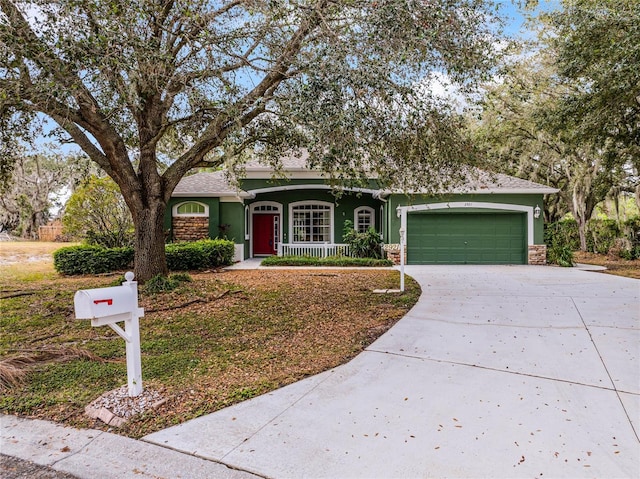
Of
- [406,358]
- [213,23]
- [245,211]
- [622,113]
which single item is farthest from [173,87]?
[622,113]

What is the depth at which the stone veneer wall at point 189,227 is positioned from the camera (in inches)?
610

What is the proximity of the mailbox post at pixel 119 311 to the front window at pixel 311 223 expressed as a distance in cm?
1394

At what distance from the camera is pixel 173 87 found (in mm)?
7234

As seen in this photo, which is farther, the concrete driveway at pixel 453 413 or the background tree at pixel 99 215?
the background tree at pixel 99 215

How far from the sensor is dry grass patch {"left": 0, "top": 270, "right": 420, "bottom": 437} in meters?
3.53

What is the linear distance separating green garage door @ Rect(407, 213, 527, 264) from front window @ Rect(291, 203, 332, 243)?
3911mm

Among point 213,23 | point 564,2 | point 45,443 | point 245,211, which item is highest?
point 564,2

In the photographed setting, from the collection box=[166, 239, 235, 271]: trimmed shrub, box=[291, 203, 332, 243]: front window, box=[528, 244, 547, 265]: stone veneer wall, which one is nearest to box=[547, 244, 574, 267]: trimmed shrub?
box=[528, 244, 547, 265]: stone veneer wall

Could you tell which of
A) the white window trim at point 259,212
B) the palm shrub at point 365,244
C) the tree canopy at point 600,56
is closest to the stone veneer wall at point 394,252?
the palm shrub at point 365,244

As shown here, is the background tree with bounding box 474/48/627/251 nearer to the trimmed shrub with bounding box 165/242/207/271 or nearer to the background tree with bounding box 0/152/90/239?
the trimmed shrub with bounding box 165/242/207/271

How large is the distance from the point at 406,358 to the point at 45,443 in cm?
325

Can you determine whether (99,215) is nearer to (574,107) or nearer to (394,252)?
(394,252)

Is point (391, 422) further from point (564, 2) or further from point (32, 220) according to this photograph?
point (32, 220)

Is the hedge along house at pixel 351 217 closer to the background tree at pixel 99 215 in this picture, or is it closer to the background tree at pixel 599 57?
the background tree at pixel 99 215
